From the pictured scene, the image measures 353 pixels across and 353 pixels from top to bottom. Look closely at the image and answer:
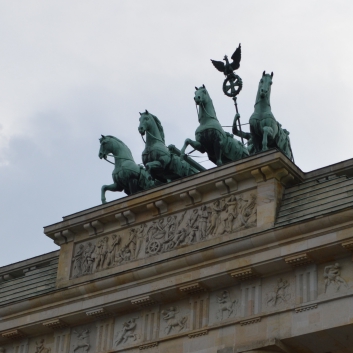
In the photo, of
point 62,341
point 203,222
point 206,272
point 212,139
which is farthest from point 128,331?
point 212,139

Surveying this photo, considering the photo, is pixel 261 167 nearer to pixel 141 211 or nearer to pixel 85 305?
pixel 141 211

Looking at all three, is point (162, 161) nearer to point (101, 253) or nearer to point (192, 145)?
point (192, 145)

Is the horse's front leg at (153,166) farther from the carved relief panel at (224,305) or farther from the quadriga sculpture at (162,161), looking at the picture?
the carved relief panel at (224,305)

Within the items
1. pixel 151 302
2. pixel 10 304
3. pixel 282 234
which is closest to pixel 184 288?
pixel 151 302

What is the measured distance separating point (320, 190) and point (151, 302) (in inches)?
189

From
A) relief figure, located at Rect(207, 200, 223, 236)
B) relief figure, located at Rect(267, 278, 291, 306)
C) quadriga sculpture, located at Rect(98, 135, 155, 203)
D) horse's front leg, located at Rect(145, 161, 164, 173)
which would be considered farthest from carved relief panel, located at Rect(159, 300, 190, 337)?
quadriga sculpture, located at Rect(98, 135, 155, 203)

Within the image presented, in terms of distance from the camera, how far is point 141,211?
2881 centimetres

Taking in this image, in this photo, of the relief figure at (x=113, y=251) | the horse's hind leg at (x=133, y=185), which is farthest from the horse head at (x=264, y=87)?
the relief figure at (x=113, y=251)

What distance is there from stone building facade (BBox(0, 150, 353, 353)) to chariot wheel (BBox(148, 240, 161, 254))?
0.11ft

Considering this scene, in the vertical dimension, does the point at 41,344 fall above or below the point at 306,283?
above

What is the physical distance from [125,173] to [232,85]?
12.9ft

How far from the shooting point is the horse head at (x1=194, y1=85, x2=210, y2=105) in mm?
30828

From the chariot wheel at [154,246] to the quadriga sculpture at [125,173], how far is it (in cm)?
323

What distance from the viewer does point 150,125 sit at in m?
32.0
